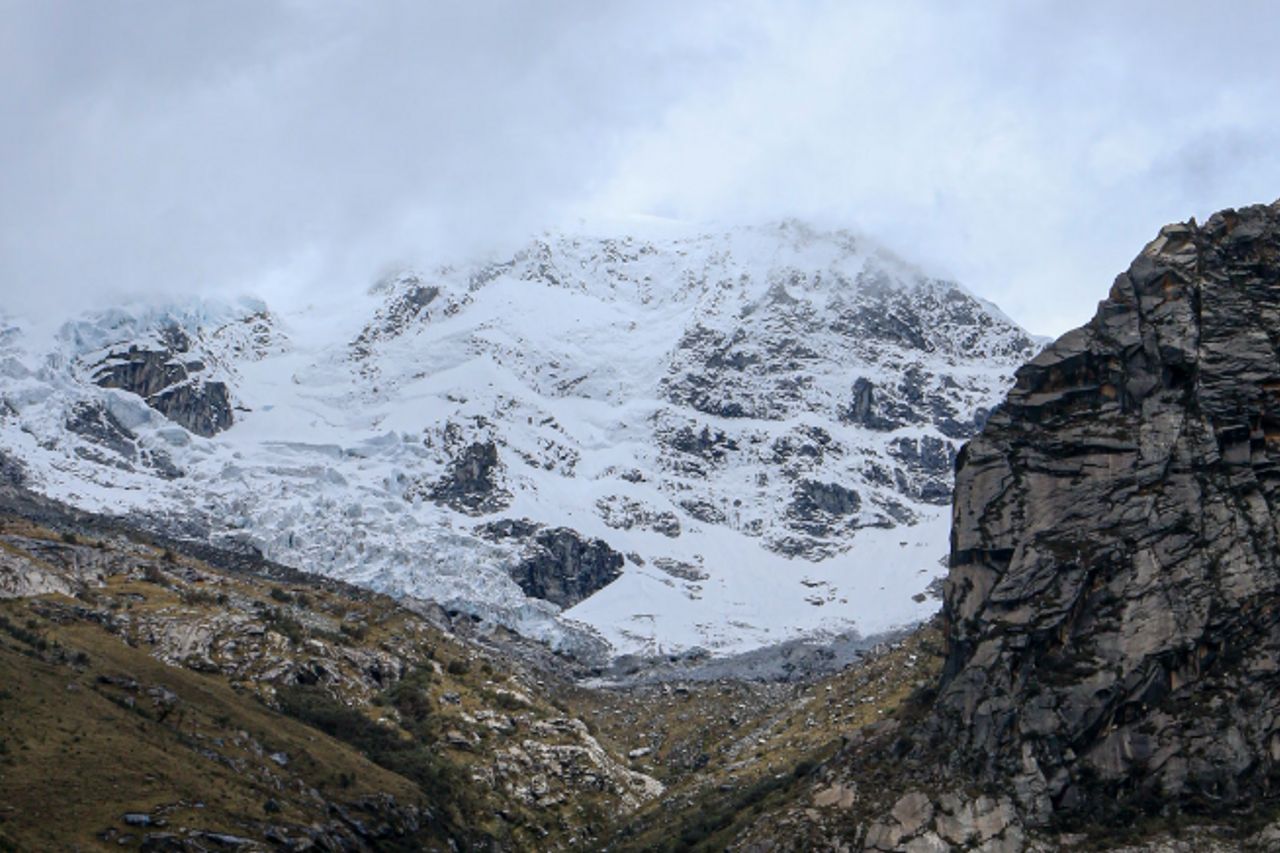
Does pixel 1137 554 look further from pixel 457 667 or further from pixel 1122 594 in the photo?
pixel 457 667

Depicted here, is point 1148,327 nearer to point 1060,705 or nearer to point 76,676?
point 1060,705

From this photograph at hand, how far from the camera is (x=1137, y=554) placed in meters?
86.5

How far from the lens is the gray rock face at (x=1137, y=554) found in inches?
3169

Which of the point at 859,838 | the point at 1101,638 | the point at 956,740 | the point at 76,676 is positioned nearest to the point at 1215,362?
the point at 1101,638

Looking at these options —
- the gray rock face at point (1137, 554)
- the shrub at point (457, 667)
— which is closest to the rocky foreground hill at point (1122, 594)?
the gray rock face at point (1137, 554)

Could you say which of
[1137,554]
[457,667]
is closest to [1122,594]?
[1137,554]

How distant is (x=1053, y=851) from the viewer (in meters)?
77.9

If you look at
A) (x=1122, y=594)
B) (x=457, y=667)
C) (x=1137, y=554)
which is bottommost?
(x=457, y=667)

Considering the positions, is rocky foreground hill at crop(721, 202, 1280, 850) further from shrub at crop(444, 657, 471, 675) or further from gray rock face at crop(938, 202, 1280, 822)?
shrub at crop(444, 657, 471, 675)

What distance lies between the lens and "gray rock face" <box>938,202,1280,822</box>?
80.5m

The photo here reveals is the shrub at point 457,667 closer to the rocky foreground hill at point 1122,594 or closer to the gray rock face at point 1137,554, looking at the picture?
the rocky foreground hill at point 1122,594

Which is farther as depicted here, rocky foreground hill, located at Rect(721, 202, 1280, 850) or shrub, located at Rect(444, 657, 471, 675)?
shrub, located at Rect(444, 657, 471, 675)

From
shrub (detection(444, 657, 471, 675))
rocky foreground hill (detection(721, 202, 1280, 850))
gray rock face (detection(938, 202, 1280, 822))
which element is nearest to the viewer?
rocky foreground hill (detection(721, 202, 1280, 850))

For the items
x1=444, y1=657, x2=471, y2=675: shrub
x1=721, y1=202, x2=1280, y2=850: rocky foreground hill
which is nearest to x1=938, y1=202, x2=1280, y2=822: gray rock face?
x1=721, y1=202, x2=1280, y2=850: rocky foreground hill
